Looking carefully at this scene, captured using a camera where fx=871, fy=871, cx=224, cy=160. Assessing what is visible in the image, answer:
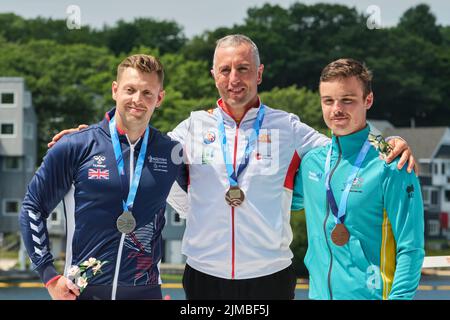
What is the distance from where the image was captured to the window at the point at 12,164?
200 feet

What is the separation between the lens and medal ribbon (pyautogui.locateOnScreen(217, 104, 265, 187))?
552 cm

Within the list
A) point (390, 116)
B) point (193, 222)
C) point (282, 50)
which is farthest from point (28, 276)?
point (193, 222)

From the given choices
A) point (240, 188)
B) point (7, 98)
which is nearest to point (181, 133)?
point (240, 188)

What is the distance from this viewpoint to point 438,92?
→ 3191 inches

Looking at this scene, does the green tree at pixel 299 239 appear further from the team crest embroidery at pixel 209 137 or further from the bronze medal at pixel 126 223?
the bronze medal at pixel 126 223

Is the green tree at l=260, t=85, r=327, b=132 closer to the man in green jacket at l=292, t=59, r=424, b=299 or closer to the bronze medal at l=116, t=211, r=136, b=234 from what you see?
the man in green jacket at l=292, t=59, r=424, b=299

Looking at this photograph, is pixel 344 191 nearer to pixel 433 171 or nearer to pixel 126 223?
pixel 126 223

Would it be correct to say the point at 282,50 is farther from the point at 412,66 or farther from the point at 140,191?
the point at 140,191

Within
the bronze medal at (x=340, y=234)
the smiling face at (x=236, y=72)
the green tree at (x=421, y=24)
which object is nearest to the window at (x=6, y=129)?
the green tree at (x=421, y=24)

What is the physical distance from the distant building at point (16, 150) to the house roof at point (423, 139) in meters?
29.9

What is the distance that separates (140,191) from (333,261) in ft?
3.94

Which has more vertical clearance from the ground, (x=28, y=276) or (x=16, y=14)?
(x=16, y=14)

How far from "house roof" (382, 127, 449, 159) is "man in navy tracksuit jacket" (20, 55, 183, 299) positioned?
227 feet

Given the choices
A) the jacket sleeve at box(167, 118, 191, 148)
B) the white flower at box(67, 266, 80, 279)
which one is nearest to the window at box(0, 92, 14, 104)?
the jacket sleeve at box(167, 118, 191, 148)
